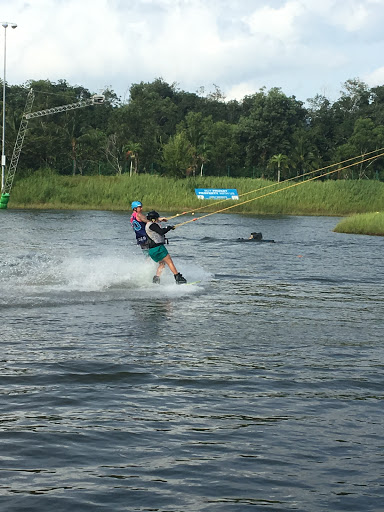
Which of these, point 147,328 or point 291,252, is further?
point 291,252

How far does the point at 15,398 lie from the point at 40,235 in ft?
81.3

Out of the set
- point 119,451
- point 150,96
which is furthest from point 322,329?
point 150,96

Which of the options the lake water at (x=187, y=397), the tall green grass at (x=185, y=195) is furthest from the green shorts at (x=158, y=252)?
the tall green grass at (x=185, y=195)

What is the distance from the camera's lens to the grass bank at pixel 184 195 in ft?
196

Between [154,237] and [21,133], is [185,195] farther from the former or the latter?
[154,237]

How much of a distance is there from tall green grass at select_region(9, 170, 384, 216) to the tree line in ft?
25.6

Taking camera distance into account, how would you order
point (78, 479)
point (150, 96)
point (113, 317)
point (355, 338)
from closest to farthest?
point (78, 479) → point (355, 338) → point (113, 317) → point (150, 96)

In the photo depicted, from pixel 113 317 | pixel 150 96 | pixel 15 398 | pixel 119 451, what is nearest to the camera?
pixel 119 451

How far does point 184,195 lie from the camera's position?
6131 cm

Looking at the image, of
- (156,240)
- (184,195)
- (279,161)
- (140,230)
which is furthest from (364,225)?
(279,161)

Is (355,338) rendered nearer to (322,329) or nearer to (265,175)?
(322,329)

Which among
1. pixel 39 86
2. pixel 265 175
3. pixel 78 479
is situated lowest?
pixel 78 479

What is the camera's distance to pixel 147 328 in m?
11.1

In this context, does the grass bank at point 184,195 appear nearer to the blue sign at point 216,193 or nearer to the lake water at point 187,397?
the blue sign at point 216,193
